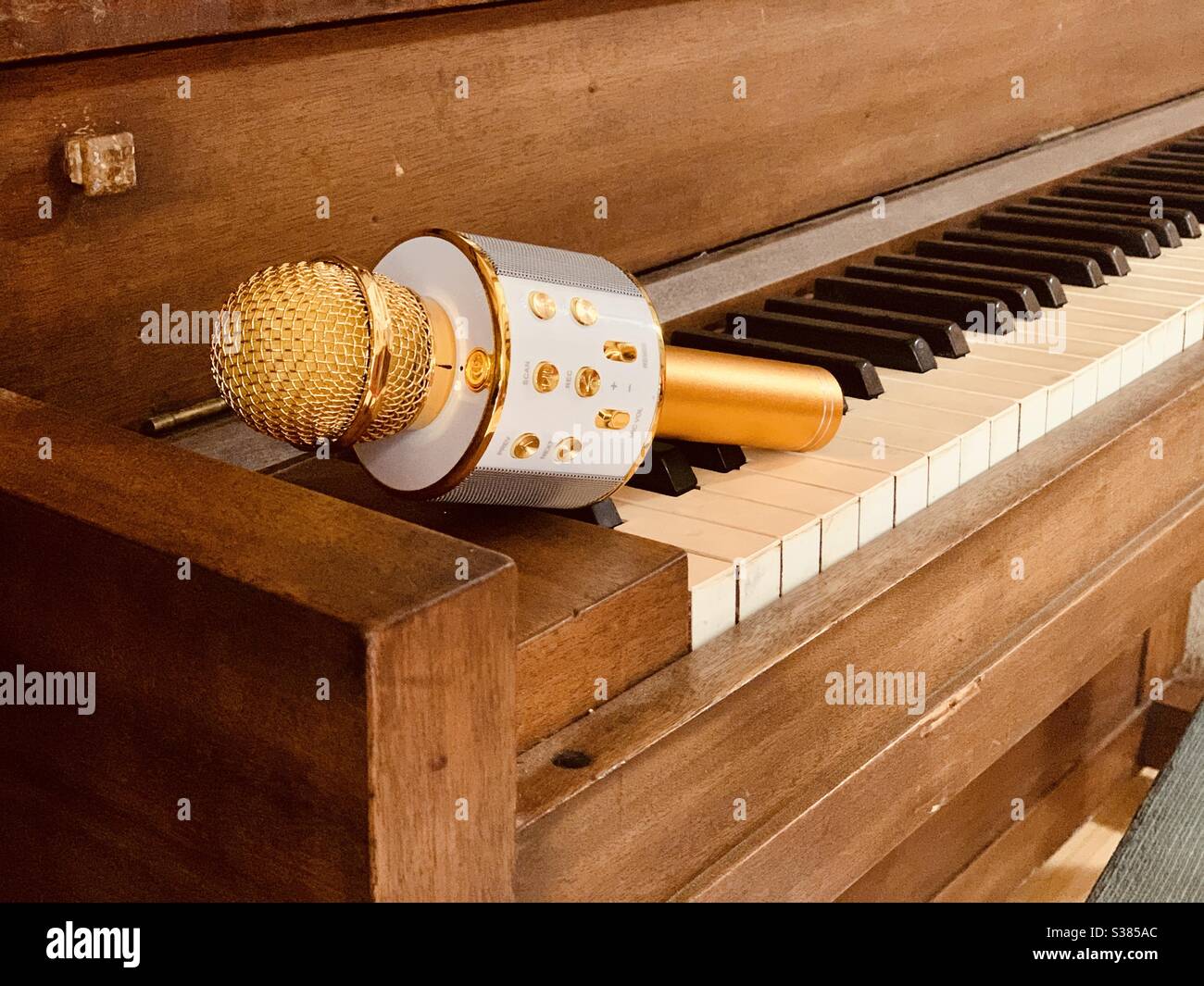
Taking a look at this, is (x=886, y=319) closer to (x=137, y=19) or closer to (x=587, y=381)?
(x=587, y=381)

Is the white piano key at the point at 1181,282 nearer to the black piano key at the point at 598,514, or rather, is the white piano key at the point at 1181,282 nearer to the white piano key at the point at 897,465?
the white piano key at the point at 897,465

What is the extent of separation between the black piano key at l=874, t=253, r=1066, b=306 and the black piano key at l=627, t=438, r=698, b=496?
0.74 m

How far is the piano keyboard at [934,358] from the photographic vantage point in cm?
118

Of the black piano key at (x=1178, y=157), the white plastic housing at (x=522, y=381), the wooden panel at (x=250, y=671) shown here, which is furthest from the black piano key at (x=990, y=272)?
the wooden panel at (x=250, y=671)

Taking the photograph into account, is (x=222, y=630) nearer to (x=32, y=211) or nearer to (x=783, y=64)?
(x=32, y=211)

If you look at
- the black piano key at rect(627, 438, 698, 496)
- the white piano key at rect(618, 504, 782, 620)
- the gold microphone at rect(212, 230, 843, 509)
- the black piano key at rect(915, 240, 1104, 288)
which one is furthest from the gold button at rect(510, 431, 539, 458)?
the black piano key at rect(915, 240, 1104, 288)

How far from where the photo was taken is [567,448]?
1.04 m

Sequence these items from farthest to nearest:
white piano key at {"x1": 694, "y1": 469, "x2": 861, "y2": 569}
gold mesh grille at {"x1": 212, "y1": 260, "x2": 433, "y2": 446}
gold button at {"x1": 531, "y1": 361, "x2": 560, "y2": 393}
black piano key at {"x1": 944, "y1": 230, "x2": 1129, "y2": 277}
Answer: black piano key at {"x1": 944, "y1": 230, "x2": 1129, "y2": 277} < white piano key at {"x1": 694, "y1": 469, "x2": 861, "y2": 569} < gold button at {"x1": 531, "y1": 361, "x2": 560, "y2": 393} < gold mesh grille at {"x1": 212, "y1": 260, "x2": 433, "y2": 446}

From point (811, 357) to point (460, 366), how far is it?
644 millimetres

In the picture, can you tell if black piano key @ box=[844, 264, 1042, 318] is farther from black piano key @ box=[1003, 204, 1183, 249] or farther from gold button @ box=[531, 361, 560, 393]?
gold button @ box=[531, 361, 560, 393]

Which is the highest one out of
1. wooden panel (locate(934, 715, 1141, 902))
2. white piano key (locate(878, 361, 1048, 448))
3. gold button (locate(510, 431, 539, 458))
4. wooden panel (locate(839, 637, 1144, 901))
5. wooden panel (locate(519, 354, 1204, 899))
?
gold button (locate(510, 431, 539, 458))

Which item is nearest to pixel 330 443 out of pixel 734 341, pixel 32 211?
pixel 32 211

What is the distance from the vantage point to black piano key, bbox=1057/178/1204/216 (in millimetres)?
2293
